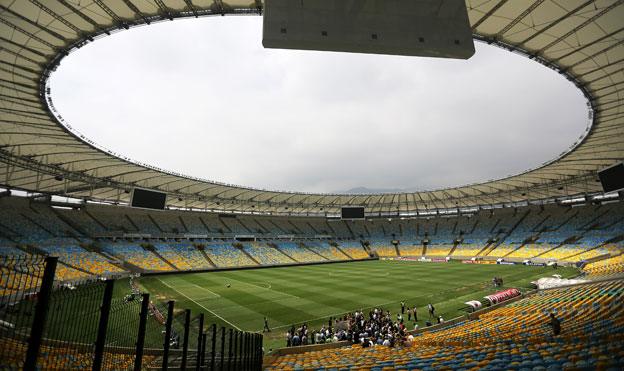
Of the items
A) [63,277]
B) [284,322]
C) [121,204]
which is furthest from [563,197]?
[121,204]

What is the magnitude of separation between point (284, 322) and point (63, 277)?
926 inches

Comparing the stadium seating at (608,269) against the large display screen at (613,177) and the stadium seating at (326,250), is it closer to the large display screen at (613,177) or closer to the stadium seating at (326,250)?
the large display screen at (613,177)

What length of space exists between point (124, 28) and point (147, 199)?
29.1 meters

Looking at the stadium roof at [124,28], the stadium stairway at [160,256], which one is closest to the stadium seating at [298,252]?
the stadium stairway at [160,256]

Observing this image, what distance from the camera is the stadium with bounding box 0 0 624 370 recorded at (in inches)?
302

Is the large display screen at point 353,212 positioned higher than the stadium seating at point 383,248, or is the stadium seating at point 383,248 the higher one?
the large display screen at point 353,212

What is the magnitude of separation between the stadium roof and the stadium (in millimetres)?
111

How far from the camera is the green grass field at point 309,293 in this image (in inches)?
875

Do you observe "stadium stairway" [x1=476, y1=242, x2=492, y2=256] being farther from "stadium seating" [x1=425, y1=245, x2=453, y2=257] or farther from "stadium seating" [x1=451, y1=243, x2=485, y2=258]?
"stadium seating" [x1=425, y1=245, x2=453, y2=257]

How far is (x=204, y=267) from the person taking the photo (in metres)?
46.1

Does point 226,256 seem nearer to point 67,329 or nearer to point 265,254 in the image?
point 265,254

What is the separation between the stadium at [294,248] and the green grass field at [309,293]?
0.29 m

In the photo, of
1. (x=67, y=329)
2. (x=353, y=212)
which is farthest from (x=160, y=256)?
(x=67, y=329)

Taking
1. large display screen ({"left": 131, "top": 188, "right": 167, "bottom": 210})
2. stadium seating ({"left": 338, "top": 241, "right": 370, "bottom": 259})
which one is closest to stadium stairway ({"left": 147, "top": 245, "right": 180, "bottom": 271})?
large display screen ({"left": 131, "top": 188, "right": 167, "bottom": 210})
